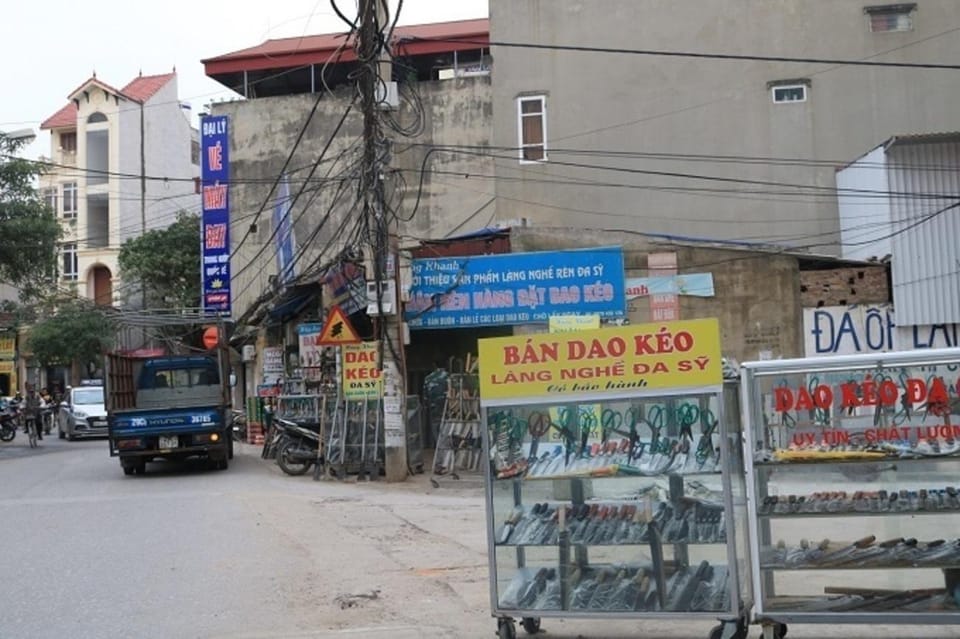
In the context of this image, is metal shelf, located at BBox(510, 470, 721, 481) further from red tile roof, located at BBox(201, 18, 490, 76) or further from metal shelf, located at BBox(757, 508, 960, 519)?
red tile roof, located at BBox(201, 18, 490, 76)

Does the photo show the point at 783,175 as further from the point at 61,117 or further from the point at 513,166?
the point at 61,117

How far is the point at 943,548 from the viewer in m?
5.84

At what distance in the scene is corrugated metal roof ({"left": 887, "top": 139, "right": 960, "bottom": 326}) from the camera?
19.7 meters

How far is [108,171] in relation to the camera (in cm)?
5253

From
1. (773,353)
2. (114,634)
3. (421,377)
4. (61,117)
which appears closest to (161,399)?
(421,377)

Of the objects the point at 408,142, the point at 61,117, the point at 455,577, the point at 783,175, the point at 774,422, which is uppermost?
the point at 61,117

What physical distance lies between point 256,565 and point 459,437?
25.0ft

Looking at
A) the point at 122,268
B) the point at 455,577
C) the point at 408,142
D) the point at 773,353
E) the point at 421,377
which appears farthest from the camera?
the point at 122,268

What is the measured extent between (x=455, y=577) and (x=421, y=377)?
13.4m

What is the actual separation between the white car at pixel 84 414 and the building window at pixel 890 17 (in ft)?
83.3

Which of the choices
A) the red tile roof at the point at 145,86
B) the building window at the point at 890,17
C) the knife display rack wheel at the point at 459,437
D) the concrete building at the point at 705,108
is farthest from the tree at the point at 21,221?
the red tile roof at the point at 145,86

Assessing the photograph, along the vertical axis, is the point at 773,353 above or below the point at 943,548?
above

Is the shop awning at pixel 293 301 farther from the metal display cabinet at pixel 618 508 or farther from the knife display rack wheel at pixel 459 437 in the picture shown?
the metal display cabinet at pixel 618 508

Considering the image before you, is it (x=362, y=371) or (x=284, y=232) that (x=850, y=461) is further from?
(x=284, y=232)
